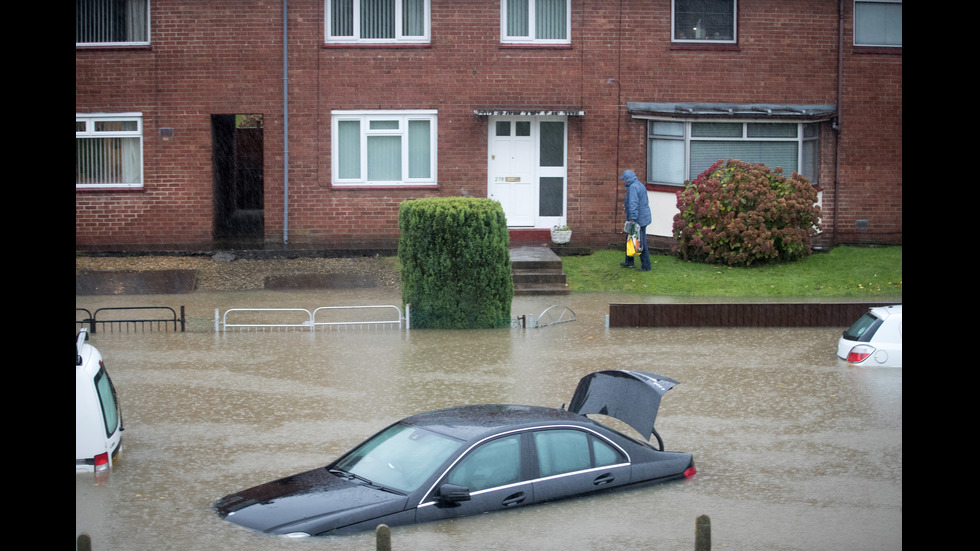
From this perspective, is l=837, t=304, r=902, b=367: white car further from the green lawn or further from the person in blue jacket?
the person in blue jacket

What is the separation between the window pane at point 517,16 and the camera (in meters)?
23.2

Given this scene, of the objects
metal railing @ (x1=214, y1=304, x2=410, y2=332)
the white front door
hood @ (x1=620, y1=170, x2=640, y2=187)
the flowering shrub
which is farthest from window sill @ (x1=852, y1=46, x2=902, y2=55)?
metal railing @ (x1=214, y1=304, x2=410, y2=332)

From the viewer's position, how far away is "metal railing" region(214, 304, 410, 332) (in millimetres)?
16750

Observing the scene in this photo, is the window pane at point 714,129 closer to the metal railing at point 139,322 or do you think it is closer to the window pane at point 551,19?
the window pane at point 551,19

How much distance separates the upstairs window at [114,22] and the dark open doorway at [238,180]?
2.36 meters

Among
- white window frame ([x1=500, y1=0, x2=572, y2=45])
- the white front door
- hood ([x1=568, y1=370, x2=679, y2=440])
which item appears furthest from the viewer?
the white front door

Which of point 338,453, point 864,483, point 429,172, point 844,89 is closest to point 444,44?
point 429,172

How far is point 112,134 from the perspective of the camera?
22.9 meters

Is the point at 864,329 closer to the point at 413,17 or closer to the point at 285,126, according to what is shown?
the point at 413,17

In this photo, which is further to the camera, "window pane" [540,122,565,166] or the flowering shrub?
"window pane" [540,122,565,166]

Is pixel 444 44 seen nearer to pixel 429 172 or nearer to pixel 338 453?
pixel 429 172

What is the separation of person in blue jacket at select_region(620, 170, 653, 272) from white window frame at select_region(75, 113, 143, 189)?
10232 millimetres

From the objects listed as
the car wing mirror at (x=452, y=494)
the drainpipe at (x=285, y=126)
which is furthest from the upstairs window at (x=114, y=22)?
the car wing mirror at (x=452, y=494)

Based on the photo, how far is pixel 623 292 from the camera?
2002 centimetres
